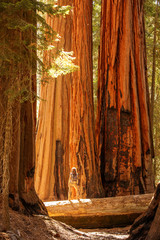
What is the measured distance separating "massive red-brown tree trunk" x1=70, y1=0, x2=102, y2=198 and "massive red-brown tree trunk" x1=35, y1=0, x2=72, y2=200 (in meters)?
2.06

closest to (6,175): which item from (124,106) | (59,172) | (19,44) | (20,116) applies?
(20,116)

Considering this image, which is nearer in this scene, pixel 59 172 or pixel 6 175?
pixel 6 175

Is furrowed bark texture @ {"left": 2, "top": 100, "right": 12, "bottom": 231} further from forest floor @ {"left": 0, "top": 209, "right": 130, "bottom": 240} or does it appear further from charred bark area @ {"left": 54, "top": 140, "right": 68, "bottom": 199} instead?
charred bark area @ {"left": 54, "top": 140, "right": 68, "bottom": 199}

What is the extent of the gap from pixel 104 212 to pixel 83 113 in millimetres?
3171

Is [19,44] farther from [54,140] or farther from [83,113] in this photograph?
[54,140]

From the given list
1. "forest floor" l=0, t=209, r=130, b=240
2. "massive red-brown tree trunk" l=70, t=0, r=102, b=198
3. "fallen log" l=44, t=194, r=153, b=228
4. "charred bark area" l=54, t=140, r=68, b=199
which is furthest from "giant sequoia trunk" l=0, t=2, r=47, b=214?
"charred bark area" l=54, t=140, r=68, b=199

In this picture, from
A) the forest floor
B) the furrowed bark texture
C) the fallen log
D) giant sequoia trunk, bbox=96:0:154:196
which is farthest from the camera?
giant sequoia trunk, bbox=96:0:154:196

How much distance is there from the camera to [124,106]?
8.73m

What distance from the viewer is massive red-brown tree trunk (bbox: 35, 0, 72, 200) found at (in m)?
11.1

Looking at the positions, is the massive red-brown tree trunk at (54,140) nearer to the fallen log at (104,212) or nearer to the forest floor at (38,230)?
the fallen log at (104,212)

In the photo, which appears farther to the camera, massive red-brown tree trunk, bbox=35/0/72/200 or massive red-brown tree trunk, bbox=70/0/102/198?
massive red-brown tree trunk, bbox=35/0/72/200

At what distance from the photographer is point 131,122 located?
29.0 ft

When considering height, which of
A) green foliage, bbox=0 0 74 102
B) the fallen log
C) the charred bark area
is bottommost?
the fallen log

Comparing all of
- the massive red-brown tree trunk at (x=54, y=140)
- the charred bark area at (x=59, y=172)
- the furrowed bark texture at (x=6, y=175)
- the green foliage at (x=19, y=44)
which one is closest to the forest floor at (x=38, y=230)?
the furrowed bark texture at (x=6, y=175)
